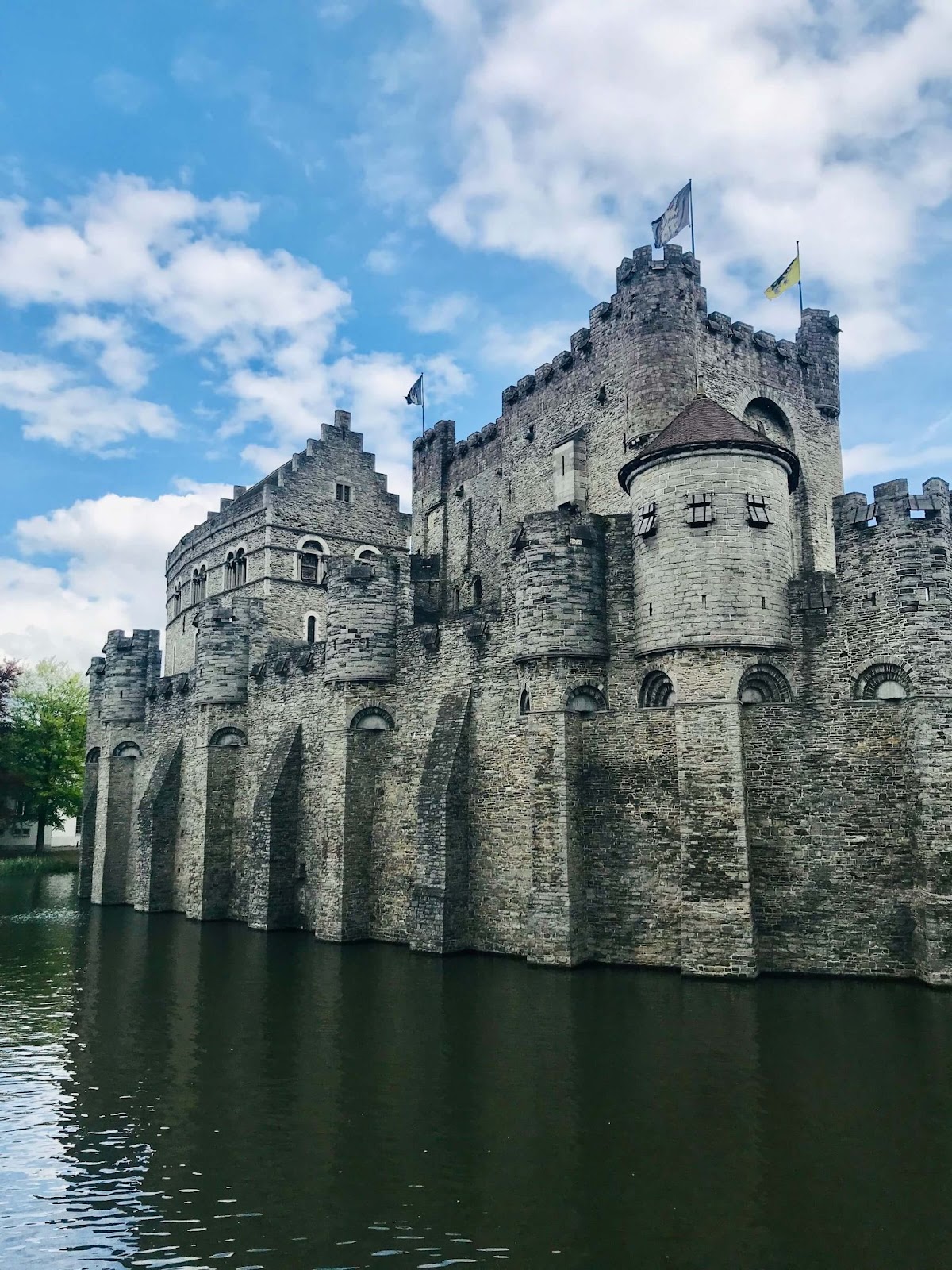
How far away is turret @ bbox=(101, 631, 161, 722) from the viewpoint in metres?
38.4

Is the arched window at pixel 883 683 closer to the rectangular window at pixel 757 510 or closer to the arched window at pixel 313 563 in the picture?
the rectangular window at pixel 757 510

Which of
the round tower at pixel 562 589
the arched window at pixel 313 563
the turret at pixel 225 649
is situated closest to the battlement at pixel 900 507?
the round tower at pixel 562 589

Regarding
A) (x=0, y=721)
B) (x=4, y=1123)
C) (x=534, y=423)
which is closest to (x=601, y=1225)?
(x=4, y=1123)

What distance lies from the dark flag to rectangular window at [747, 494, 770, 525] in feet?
80.4

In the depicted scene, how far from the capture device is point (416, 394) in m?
41.4

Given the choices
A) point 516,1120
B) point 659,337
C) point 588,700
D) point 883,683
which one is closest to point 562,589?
point 588,700

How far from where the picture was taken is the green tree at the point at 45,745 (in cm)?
5203

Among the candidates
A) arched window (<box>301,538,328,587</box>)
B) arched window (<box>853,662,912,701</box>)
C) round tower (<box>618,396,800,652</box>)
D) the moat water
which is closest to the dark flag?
arched window (<box>301,538,328,587</box>)

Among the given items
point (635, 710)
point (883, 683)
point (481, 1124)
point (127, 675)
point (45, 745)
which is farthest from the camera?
point (45, 745)

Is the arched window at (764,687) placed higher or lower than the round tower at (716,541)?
lower

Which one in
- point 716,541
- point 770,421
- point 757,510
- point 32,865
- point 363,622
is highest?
point 770,421

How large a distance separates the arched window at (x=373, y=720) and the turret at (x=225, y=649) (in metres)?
7.49

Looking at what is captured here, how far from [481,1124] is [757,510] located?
44.0 feet

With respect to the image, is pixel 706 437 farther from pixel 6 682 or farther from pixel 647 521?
pixel 6 682
